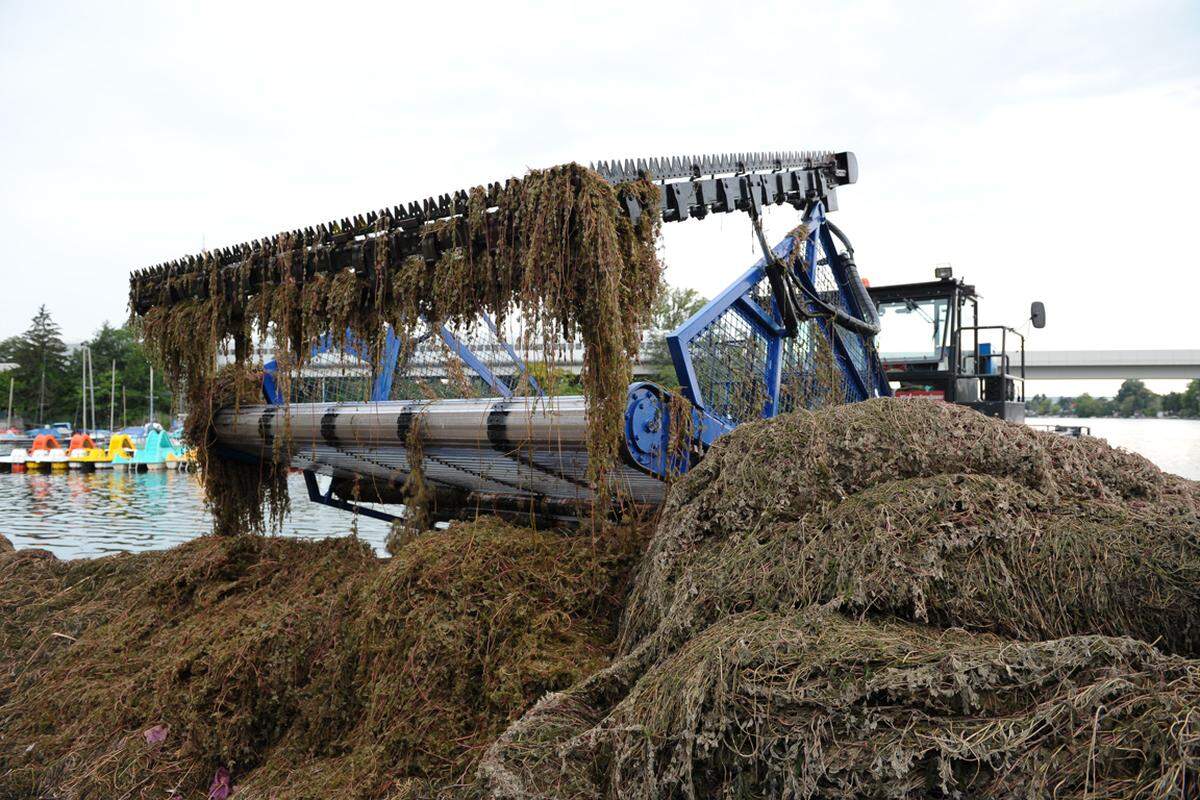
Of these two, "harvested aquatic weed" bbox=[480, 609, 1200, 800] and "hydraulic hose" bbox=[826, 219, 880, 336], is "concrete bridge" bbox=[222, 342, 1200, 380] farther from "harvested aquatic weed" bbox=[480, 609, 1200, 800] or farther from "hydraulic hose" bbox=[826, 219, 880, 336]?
"harvested aquatic weed" bbox=[480, 609, 1200, 800]

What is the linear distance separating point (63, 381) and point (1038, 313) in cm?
8466

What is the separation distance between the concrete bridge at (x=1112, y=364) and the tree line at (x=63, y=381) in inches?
2598

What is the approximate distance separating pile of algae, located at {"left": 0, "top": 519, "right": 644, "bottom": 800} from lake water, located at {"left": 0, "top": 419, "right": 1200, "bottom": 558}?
1.74 meters

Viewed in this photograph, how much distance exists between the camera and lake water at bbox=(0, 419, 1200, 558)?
1138cm

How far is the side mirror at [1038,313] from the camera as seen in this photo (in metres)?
8.27

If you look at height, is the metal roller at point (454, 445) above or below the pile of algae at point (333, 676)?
above

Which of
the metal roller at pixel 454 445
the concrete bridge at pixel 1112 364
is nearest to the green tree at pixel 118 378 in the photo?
the concrete bridge at pixel 1112 364

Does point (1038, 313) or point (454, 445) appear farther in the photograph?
point (1038, 313)

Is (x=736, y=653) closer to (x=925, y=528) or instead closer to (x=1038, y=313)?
(x=925, y=528)

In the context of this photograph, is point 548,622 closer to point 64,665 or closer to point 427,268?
point 427,268

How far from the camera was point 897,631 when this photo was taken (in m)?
2.59

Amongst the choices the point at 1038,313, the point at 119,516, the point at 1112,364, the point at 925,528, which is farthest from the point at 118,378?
the point at 925,528

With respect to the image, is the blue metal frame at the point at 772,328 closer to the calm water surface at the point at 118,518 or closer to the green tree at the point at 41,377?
the calm water surface at the point at 118,518

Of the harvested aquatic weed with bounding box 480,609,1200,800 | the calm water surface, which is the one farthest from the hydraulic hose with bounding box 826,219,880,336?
the calm water surface
